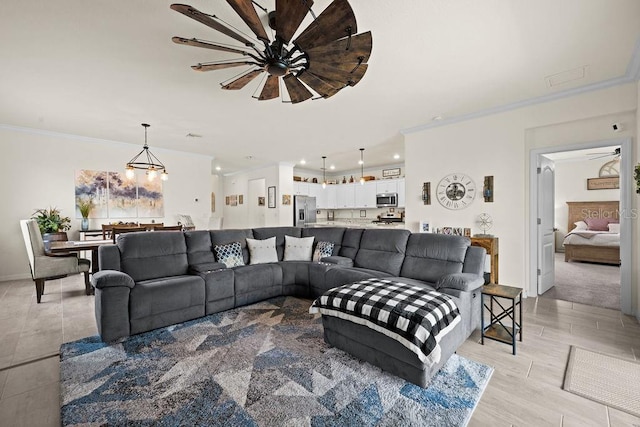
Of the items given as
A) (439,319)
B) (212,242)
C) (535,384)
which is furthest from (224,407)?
(212,242)

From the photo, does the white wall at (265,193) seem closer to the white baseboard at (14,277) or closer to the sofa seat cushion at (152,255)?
the sofa seat cushion at (152,255)

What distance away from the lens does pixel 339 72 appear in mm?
2158

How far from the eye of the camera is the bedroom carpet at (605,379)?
185cm

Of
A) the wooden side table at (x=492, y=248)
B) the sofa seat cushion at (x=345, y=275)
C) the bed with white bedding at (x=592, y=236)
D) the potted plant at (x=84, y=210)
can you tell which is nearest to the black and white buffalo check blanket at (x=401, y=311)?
the sofa seat cushion at (x=345, y=275)

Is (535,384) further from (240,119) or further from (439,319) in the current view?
(240,119)

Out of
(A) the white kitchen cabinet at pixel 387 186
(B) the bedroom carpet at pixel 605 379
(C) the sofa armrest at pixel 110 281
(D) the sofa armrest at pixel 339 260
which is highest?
(A) the white kitchen cabinet at pixel 387 186

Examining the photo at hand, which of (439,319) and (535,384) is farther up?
(439,319)

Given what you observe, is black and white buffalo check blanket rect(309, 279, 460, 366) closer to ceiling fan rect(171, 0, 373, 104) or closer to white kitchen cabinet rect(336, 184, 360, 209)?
ceiling fan rect(171, 0, 373, 104)

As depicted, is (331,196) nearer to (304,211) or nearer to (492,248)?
(304,211)

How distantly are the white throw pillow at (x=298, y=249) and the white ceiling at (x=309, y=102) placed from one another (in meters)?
1.95

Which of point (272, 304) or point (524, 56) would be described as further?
point (272, 304)

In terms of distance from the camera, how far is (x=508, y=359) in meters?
2.33

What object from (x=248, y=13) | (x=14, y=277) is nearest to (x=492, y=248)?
(x=248, y=13)

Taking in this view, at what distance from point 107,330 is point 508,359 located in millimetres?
3490
